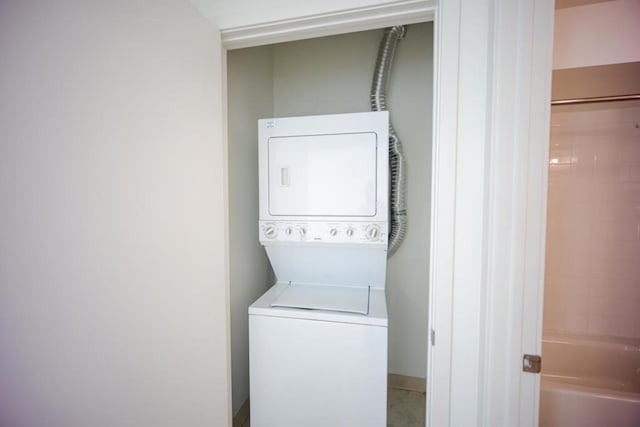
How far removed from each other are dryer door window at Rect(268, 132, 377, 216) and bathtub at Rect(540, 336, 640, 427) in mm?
1529

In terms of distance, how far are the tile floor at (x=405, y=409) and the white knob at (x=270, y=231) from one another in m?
1.45

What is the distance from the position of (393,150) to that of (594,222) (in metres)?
1.54

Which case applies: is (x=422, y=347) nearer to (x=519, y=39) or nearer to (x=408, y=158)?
(x=408, y=158)

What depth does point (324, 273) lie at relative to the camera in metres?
1.87

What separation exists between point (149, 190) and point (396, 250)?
6.45 ft

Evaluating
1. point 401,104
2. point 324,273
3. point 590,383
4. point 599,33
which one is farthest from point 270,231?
point 590,383

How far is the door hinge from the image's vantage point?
893mm

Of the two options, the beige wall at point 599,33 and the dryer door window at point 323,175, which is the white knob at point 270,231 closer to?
the dryer door window at point 323,175

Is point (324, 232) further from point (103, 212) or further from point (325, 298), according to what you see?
point (103, 212)

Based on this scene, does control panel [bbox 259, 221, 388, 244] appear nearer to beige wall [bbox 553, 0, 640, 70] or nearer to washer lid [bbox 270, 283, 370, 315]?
washer lid [bbox 270, 283, 370, 315]

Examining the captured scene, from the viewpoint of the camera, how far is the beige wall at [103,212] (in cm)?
56

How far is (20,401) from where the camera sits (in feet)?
1.85

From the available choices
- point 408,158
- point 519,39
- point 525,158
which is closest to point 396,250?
point 408,158

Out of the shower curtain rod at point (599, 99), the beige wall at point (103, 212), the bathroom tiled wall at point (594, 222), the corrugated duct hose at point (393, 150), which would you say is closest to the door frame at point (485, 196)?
the beige wall at point (103, 212)
